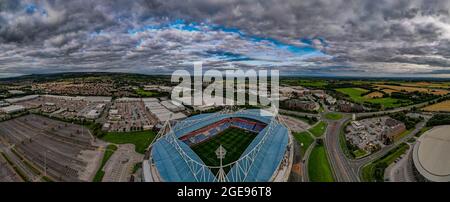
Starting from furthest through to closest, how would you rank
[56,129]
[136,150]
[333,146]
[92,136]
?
[56,129] → [92,136] → [333,146] → [136,150]

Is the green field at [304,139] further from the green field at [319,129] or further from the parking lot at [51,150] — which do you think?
the parking lot at [51,150]

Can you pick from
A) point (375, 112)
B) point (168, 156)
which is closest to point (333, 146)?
point (168, 156)

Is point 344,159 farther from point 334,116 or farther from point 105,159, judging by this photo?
point 105,159

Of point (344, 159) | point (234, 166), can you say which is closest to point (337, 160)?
point (344, 159)

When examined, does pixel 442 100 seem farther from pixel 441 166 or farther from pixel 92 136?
pixel 92 136

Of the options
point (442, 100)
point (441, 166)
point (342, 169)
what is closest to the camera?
point (441, 166)

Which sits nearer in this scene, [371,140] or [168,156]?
[168,156]

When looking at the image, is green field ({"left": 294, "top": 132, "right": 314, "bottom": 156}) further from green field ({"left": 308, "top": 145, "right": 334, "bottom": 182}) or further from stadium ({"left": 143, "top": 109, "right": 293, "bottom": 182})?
stadium ({"left": 143, "top": 109, "right": 293, "bottom": 182})
